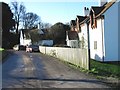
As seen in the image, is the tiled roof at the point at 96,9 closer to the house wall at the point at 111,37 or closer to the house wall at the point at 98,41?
the house wall at the point at 98,41

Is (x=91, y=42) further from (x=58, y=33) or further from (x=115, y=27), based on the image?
(x=58, y=33)

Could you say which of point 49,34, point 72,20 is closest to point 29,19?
point 49,34

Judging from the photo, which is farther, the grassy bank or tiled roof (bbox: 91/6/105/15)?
tiled roof (bbox: 91/6/105/15)

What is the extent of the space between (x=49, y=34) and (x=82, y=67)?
59733 mm

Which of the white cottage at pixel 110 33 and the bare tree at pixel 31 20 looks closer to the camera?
the white cottage at pixel 110 33

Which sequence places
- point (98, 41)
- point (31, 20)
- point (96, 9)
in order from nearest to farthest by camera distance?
point (98, 41) → point (96, 9) → point (31, 20)

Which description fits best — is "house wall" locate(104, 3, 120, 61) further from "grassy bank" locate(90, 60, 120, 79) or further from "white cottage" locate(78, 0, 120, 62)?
"grassy bank" locate(90, 60, 120, 79)

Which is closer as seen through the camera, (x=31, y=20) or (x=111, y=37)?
(x=111, y=37)

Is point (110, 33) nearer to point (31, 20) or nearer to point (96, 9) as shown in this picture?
point (96, 9)

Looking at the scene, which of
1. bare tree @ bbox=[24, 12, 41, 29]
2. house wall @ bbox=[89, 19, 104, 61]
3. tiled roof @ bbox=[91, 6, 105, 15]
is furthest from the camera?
bare tree @ bbox=[24, 12, 41, 29]

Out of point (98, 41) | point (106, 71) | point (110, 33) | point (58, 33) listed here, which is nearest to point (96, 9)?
point (98, 41)

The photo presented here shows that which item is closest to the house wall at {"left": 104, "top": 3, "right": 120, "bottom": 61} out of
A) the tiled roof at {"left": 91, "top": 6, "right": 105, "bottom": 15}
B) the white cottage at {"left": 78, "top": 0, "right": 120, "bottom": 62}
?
the white cottage at {"left": 78, "top": 0, "right": 120, "bottom": 62}

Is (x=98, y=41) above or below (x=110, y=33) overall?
below

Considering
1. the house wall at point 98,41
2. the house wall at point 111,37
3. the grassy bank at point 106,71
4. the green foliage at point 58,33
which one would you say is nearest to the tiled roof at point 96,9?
the house wall at point 98,41
